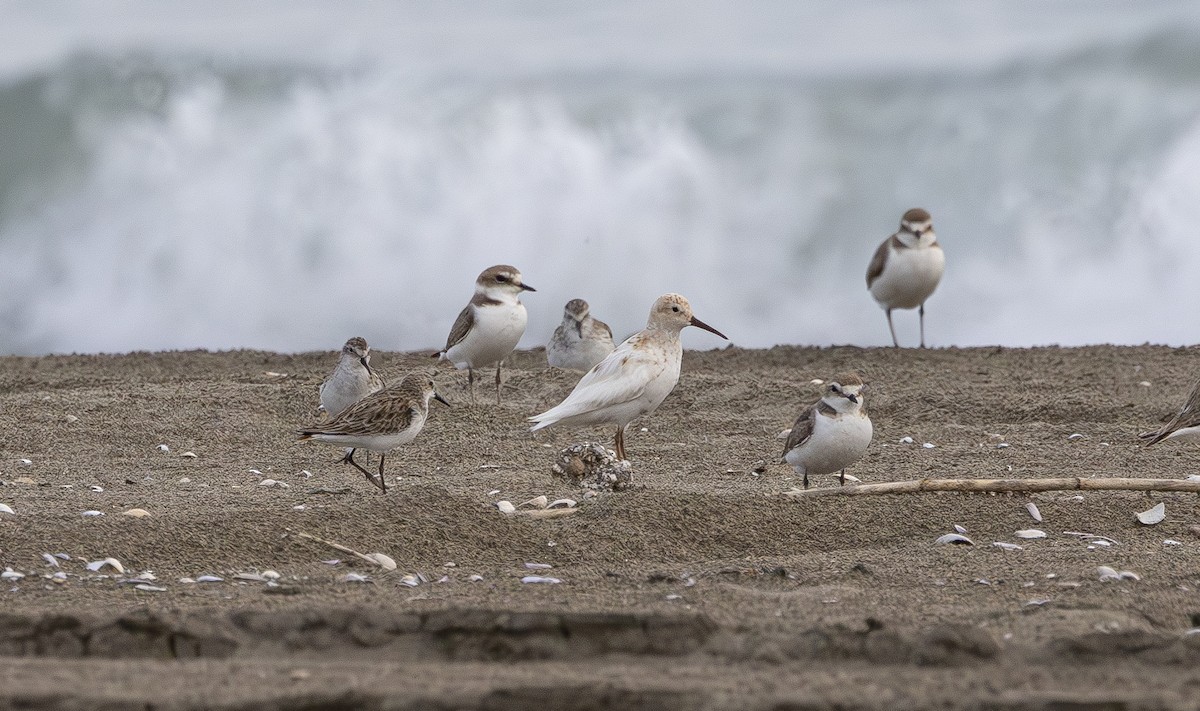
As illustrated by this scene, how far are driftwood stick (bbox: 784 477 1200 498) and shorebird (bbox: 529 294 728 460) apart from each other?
1740 millimetres

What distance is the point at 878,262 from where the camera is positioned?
52.5ft

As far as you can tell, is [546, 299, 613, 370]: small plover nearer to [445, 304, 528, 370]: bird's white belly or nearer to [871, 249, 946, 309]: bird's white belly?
[445, 304, 528, 370]: bird's white belly

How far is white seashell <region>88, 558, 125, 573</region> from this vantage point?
5.64 meters

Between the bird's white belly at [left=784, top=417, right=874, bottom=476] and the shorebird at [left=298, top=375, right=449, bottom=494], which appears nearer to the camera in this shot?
the bird's white belly at [left=784, top=417, right=874, bottom=476]

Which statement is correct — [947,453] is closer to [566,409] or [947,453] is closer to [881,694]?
[566,409]

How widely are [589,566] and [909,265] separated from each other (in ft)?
34.3

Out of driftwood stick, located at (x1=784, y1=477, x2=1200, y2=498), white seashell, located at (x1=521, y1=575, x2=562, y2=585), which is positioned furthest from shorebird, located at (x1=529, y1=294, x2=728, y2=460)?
white seashell, located at (x1=521, y1=575, x2=562, y2=585)

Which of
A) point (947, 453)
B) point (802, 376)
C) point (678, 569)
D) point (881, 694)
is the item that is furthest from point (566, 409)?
point (881, 694)

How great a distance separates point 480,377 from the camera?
12906 millimetres

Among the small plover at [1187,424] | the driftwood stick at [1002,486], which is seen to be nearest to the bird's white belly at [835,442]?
the driftwood stick at [1002,486]

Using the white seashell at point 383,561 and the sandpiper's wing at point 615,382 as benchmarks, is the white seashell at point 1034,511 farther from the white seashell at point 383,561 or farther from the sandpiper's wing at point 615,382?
the white seashell at point 383,561

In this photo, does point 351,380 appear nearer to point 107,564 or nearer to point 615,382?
point 615,382

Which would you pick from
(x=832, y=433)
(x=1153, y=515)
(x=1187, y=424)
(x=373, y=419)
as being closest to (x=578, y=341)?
(x=373, y=419)

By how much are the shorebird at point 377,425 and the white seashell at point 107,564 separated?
2057mm
